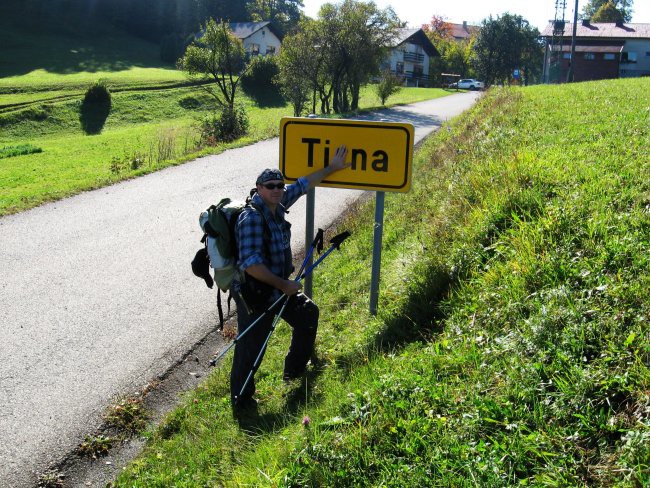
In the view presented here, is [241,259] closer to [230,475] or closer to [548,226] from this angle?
[230,475]

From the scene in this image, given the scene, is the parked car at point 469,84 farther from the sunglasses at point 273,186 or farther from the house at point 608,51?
the sunglasses at point 273,186

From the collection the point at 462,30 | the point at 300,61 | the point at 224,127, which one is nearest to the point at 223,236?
the point at 224,127

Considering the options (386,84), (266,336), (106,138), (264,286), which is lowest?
(106,138)

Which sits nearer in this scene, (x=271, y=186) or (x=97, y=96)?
(x=271, y=186)

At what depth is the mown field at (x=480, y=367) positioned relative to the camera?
2736 mm

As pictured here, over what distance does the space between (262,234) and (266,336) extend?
2.57ft

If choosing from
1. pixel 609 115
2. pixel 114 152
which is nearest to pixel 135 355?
pixel 609 115

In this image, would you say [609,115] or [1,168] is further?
[1,168]

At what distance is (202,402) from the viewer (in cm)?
463

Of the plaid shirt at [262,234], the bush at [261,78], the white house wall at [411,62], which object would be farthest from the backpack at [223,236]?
the white house wall at [411,62]

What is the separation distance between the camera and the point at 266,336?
4445mm

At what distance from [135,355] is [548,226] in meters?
3.68

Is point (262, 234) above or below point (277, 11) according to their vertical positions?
below

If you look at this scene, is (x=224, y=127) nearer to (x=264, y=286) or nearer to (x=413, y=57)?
(x=264, y=286)
